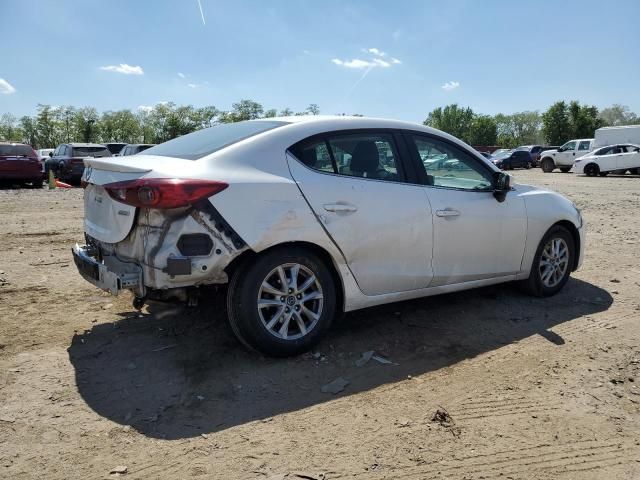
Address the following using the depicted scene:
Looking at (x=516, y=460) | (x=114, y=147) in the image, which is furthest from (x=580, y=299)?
(x=114, y=147)

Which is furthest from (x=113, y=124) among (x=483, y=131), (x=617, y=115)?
(x=617, y=115)

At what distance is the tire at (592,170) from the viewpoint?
2639 centimetres

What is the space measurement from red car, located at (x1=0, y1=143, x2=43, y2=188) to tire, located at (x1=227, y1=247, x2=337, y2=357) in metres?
17.5

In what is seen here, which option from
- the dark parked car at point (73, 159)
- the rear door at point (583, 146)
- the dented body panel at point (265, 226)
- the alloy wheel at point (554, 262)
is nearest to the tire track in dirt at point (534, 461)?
the dented body panel at point (265, 226)

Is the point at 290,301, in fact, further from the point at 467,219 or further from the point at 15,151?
the point at 15,151

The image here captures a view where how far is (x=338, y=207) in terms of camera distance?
3688 mm

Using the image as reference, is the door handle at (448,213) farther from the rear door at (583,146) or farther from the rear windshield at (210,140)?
the rear door at (583,146)

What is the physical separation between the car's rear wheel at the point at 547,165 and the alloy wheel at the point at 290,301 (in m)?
32.5

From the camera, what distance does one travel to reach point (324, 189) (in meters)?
3.66

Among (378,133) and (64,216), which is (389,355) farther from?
(64,216)

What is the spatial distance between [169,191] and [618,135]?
36399mm

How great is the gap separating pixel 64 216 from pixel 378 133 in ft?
27.6

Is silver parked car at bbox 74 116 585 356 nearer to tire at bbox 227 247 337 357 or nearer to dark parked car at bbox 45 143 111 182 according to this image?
tire at bbox 227 247 337 357

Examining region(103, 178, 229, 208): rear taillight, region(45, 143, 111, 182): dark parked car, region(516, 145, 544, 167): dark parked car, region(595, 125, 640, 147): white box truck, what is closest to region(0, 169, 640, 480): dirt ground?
region(103, 178, 229, 208): rear taillight
